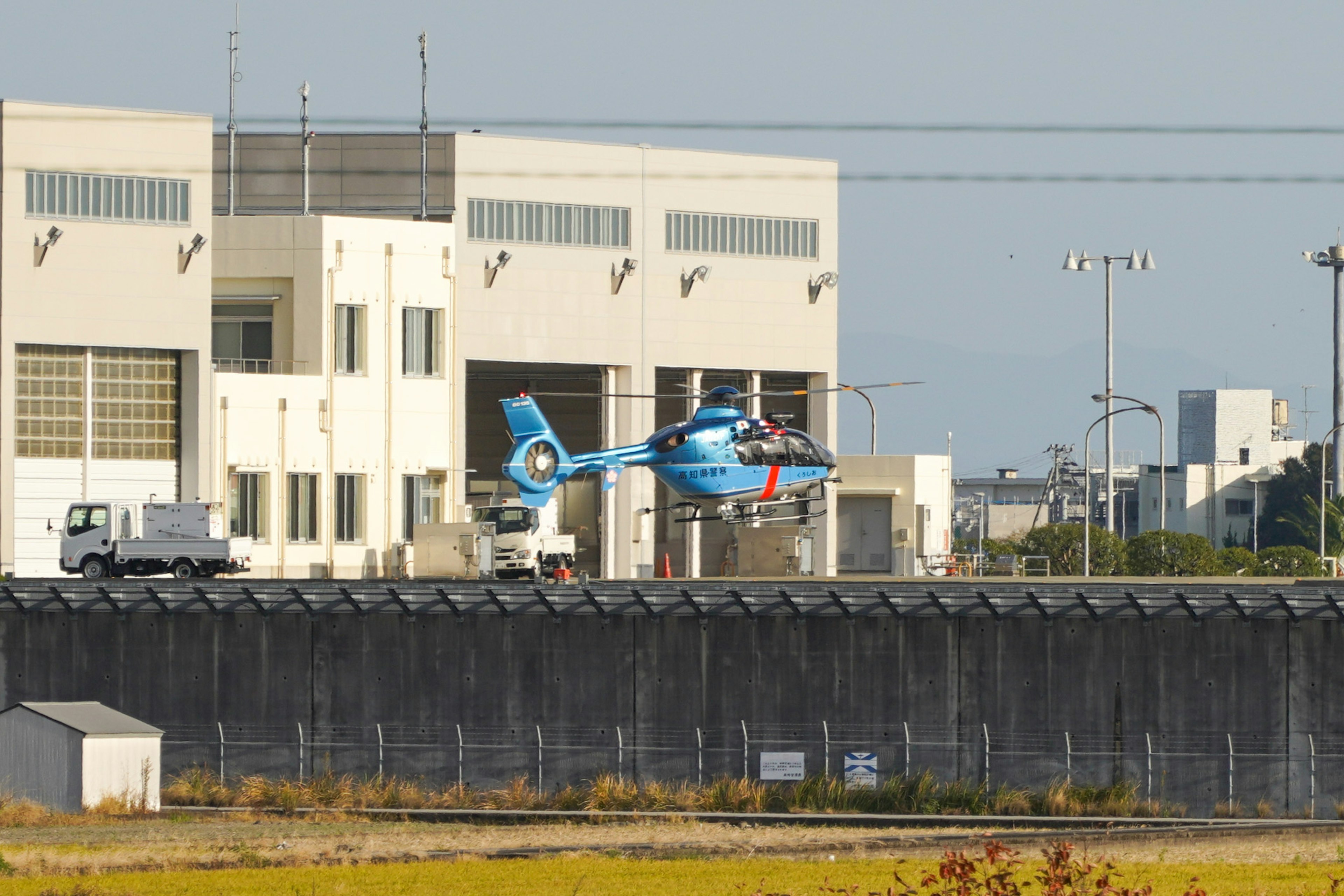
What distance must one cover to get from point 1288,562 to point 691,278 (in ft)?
139

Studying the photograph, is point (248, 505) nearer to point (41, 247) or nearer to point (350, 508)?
point (350, 508)

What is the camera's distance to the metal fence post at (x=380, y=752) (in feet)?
148

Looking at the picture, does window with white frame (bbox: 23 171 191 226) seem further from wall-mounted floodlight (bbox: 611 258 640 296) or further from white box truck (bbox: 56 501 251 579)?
wall-mounted floodlight (bbox: 611 258 640 296)

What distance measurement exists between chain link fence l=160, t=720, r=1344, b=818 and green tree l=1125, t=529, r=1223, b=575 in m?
56.7

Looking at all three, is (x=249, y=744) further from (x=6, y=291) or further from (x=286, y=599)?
(x=6, y=291)

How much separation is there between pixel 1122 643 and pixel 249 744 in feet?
70.5

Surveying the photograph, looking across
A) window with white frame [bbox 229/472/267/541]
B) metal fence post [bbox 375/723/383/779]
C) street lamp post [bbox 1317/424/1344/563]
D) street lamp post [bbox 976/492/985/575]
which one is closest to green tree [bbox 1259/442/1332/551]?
street lamp post [bbox 976/492/985/575]

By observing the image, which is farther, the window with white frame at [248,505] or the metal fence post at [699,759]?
the window with white frame at [248,505]

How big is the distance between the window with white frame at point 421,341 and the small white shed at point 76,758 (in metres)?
30.7

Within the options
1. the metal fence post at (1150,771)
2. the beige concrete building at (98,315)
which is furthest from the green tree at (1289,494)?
the metal fence post at (1150,771)

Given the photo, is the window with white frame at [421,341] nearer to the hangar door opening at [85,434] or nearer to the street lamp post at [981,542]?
the hangar door opening at [85,434]

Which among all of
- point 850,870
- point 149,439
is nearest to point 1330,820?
point 850,870

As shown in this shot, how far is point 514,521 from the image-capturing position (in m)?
64.5

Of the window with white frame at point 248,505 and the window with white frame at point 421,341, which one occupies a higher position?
the window with white frame at point 421,341
